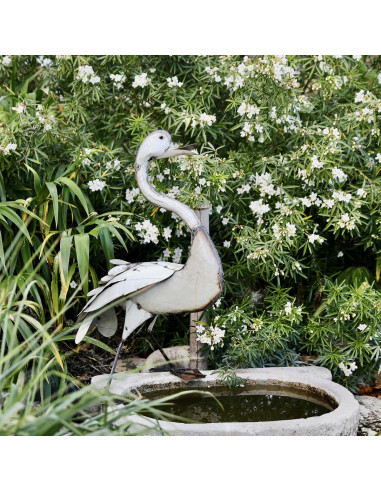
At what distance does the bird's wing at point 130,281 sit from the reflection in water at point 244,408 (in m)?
0.57

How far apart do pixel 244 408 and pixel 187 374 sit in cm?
36

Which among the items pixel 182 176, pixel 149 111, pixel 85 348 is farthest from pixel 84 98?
pixel 85 348

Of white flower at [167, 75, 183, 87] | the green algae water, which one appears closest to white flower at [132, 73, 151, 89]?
white flower at [167, 75, 183, 87]

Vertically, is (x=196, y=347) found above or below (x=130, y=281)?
below

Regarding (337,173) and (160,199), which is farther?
(337,173)

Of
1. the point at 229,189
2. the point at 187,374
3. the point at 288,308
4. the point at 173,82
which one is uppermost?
the point at 173,82

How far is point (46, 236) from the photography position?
11.9ft

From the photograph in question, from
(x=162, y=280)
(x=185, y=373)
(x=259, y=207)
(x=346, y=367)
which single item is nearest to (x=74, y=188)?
(x=162, y=280)

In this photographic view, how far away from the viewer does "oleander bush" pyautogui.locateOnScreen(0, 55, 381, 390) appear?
3672mm

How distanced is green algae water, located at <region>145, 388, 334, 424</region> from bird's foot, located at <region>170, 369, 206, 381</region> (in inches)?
3.5

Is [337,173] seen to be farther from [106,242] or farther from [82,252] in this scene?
[82,252]

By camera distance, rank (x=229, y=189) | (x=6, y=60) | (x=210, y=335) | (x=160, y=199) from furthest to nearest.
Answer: (x=6, y=60), (x=229, y=189), (x=210, y=335), (x=160, y=199)

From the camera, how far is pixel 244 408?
3.20 metres

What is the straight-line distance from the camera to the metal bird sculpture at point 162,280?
10.2ft
